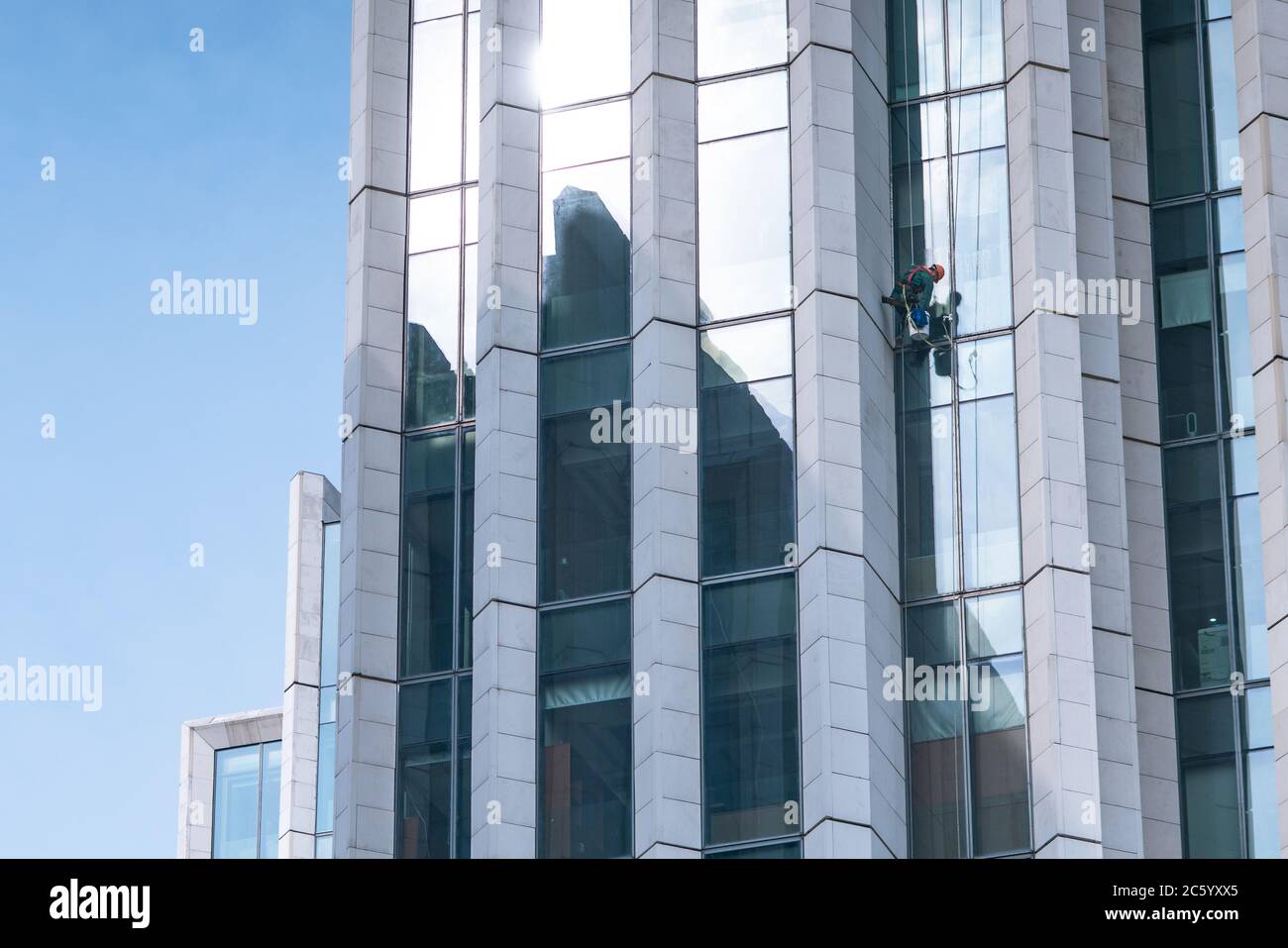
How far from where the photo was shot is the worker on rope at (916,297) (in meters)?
50.4

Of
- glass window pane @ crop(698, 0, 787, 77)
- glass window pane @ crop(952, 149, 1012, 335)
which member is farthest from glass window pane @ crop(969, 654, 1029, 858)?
glass window pane @ crop(698, 0, 787, 77)

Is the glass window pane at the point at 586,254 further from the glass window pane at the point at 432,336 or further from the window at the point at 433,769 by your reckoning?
the window at the point at 433,769

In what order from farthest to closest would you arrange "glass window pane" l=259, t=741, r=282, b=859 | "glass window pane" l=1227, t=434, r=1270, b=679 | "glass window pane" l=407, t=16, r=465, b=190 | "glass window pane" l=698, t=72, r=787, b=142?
"glass window pane" l=259, t=741, r=282, b=859, "glass window pane" l=407, t=16, r=465, b=190, "glass window pane" l=698, t=72, r=787, b=142, "glass window pane" l=1227, t=434, r=1270, b=679

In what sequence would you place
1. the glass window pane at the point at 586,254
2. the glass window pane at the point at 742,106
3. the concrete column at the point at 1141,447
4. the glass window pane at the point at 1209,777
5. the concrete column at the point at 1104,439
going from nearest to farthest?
the concrete column at the point at 1104,439 < the glass window pane at the point at 1209,777 < the concrete column at the point at 1141,447 < the glass window pane at the point at 586,254 < the glass window pane at the point at 742,106

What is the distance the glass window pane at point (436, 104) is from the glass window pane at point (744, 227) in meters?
6.74

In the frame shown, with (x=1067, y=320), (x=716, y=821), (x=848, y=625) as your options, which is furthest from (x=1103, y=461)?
(x=716, y=821)

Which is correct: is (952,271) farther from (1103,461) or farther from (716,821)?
(716,821)

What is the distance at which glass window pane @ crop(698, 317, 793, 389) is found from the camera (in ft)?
164

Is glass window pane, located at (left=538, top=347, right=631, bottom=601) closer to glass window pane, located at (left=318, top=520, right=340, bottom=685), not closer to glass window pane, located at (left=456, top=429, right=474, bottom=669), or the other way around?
glass window pane, located at (left=456, top=429, right=474, bottom=669)

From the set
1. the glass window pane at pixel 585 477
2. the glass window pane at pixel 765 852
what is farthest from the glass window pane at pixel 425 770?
the glass window pane at pixel 765 852

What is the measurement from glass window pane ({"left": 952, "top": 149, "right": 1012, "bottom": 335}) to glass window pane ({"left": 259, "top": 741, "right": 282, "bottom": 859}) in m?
37.0

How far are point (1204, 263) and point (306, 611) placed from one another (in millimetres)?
32990

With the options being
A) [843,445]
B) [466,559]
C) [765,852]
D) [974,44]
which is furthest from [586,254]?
[765,852]

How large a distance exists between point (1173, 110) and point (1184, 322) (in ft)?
15.8
